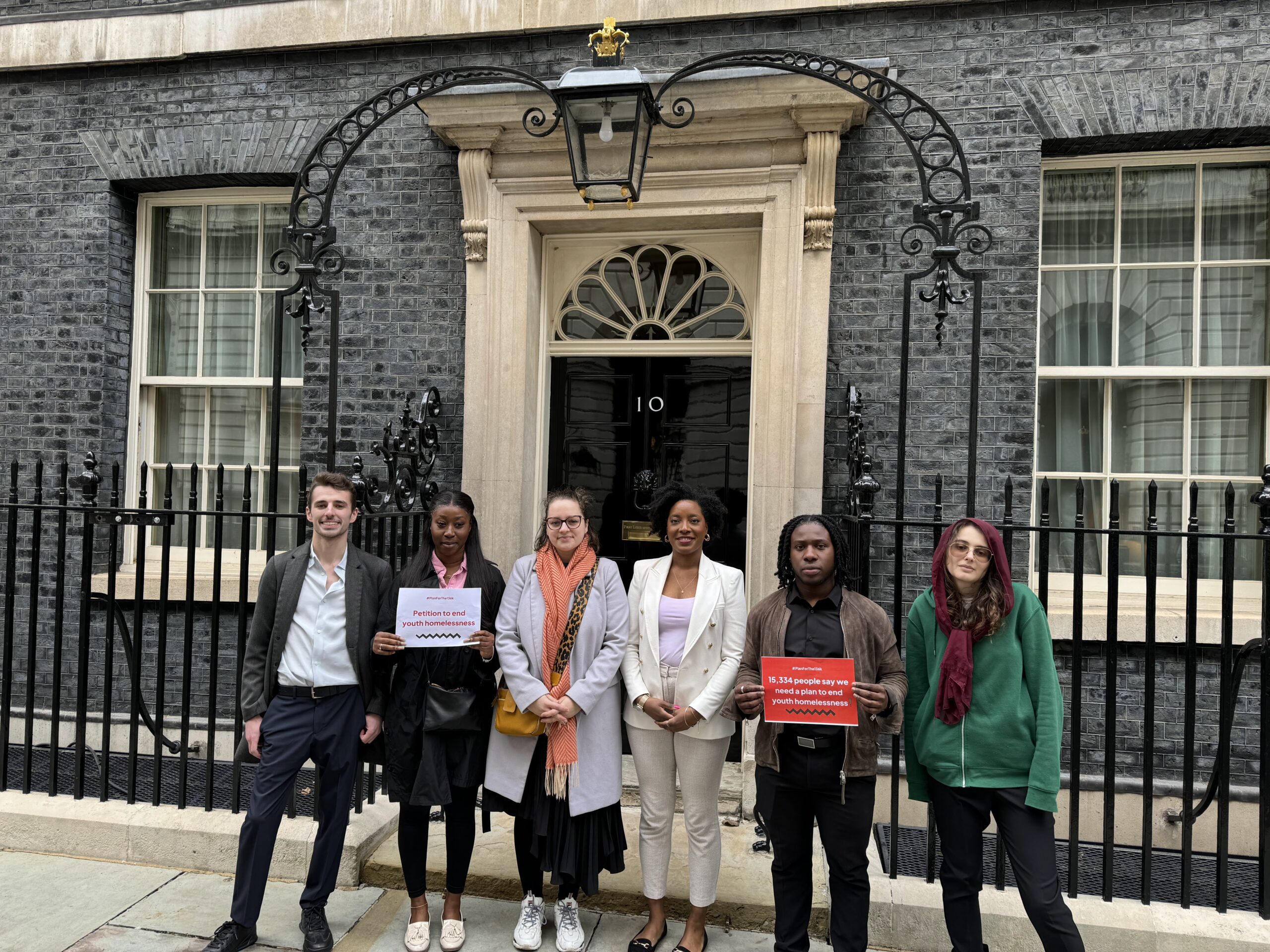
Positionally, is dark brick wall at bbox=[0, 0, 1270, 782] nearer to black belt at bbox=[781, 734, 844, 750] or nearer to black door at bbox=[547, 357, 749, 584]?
black door at bbox=[547, 357, 749, 584]

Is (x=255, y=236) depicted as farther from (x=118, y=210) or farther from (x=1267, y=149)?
(x=1267, y=149)

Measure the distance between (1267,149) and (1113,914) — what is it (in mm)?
4257

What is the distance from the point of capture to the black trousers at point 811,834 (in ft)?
10.3

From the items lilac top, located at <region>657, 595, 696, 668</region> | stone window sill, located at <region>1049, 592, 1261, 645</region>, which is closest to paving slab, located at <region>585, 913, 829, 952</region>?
lilac top, located at <region>657, 595, 696, 668</region>

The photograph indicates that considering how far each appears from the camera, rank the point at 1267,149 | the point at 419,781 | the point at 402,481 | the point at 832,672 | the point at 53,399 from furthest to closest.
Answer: the point at 53,399 → the point at 1267,149 → the point at 402,481 → the point at 419,781 → the point at 832,672

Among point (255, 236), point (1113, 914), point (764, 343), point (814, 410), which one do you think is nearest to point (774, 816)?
point (1113, 914)

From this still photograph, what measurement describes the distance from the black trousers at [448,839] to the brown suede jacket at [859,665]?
1.08 metres

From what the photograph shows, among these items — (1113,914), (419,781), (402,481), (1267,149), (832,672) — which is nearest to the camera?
(832,672)

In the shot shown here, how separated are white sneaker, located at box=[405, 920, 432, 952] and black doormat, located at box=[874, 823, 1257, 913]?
1860 millimetres

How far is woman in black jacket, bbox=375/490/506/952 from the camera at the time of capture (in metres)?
3.45

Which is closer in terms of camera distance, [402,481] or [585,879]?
[585,879]

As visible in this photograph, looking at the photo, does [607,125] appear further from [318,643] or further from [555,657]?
[318,643]

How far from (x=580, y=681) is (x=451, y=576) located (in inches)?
24.5

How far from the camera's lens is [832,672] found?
3.06m
